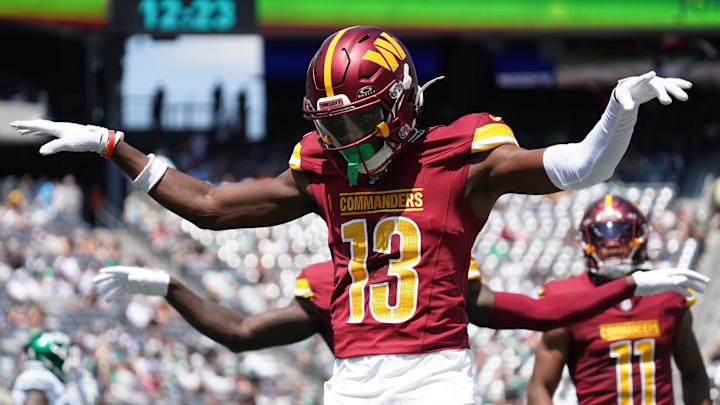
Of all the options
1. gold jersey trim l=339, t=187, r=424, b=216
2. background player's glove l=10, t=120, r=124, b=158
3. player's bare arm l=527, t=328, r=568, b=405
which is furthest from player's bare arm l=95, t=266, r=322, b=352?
gold jersey trim l=339, t=187, r=424, b=216

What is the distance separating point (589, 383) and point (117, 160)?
2.40 meters

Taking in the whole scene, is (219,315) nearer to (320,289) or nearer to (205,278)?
(320,289)

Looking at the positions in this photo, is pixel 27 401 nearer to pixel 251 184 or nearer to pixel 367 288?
→ pixel 251 184

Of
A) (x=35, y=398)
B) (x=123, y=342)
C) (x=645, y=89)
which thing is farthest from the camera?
(x=123, y=342)

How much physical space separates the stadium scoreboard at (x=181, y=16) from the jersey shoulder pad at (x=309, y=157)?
14764 mm

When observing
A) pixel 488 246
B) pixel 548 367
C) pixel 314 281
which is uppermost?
pixel 314 281

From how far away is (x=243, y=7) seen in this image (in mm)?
18375

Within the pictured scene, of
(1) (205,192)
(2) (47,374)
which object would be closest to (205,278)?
(2) (47,374)

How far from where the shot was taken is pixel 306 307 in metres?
4.80

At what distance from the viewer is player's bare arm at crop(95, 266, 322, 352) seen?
4.38 m

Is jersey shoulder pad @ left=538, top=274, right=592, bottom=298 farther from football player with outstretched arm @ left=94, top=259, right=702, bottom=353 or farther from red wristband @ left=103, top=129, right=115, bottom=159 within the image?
red wristband @ left=103, top=129, right=115, bottom=159

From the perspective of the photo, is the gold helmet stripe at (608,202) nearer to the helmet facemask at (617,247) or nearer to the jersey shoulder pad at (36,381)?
the helmet facemask at (617,247)

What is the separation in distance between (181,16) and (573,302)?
1471cm

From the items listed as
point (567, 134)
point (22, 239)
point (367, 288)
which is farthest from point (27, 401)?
point (567, 134)
